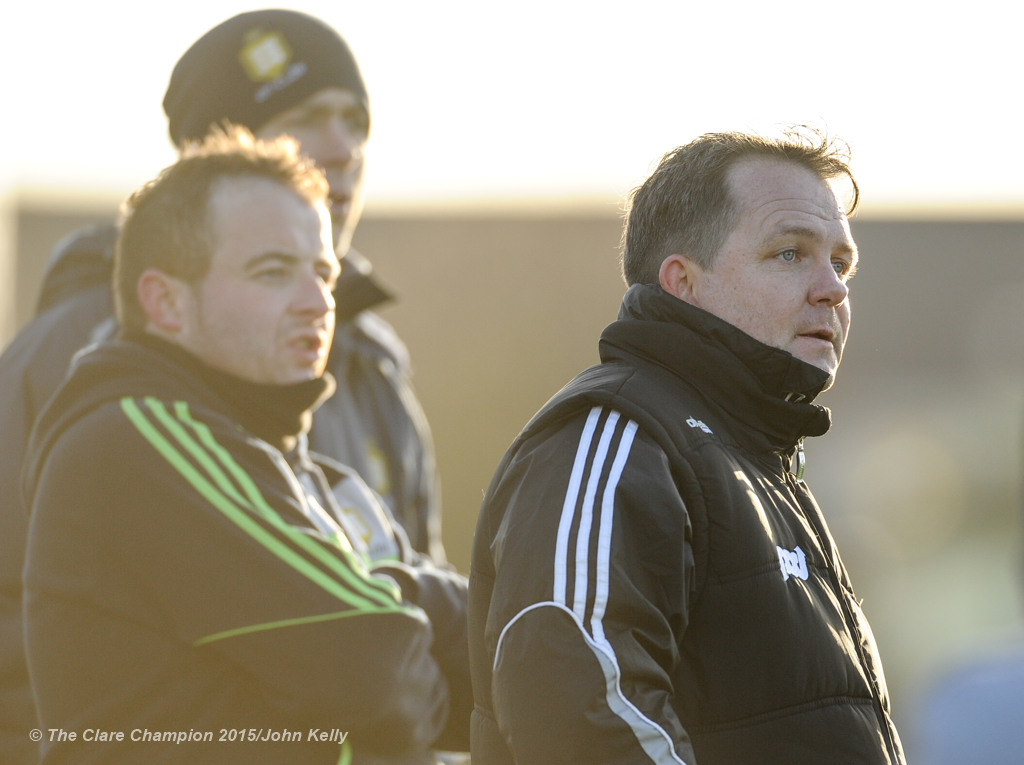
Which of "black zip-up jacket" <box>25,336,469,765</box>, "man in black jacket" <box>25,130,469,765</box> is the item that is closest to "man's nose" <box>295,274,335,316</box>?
"man in black jacket" <box>25,130,469,765</box>

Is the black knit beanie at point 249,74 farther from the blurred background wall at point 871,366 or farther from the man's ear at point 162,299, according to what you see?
the blurred background wall at point 871,366

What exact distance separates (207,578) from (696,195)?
4.18 feet

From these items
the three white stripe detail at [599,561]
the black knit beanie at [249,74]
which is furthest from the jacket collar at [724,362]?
the black knit beanie at [249,74]

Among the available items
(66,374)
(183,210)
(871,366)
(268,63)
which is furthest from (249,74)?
(871,366)

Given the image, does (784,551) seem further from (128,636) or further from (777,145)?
(128,636)

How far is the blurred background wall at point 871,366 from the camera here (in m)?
18.4

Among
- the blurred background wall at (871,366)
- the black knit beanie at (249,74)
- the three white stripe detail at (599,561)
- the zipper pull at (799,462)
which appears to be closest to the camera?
the three white stripe detail at (599,561)

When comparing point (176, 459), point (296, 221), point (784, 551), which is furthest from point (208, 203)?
point (784, 551)

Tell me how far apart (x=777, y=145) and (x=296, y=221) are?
3.63 ft

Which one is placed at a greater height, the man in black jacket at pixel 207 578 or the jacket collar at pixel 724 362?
the jacket collar at pixel 724 362

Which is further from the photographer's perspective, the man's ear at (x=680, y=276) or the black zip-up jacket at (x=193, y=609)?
the man's ear at (x=680, y=276)

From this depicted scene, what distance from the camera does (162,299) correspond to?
10.4 feet

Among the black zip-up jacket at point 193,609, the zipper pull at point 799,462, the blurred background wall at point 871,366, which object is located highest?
the zipper pull at point 799,462

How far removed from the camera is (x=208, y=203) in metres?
3.21
